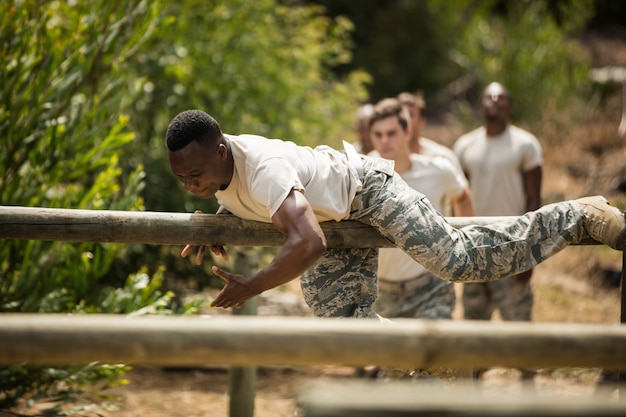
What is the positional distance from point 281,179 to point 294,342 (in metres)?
1.08

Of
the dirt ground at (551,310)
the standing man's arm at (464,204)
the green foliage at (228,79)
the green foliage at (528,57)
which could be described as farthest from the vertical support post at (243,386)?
the green foliage at (528,57)

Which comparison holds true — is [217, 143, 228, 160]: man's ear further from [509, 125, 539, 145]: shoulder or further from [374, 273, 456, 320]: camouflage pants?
[509, 125, 539, 145]: shoulder

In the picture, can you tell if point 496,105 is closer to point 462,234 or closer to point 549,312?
point 549,312

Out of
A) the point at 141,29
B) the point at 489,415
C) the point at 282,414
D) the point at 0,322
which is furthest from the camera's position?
the point at 282,414

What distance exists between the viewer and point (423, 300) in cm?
515

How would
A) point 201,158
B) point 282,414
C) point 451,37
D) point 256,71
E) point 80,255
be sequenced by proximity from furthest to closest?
1. point 451,37
2. point 256,71
3. point 282,414
4. point 80,255
5. point 201,158

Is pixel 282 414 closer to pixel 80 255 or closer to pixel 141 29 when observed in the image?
pixel 80 255

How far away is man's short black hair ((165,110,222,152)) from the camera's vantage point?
10.4 ft

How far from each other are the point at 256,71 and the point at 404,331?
6.70 m

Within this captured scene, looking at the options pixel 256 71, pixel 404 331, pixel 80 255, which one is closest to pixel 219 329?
pixel 404 331

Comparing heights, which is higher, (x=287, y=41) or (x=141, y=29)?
(x=287, y=41)

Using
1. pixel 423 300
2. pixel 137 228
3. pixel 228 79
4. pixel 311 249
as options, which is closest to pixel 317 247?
pixel 311 249

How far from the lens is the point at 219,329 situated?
2.07 m

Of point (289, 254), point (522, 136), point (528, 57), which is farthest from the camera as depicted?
point (528, 57)
